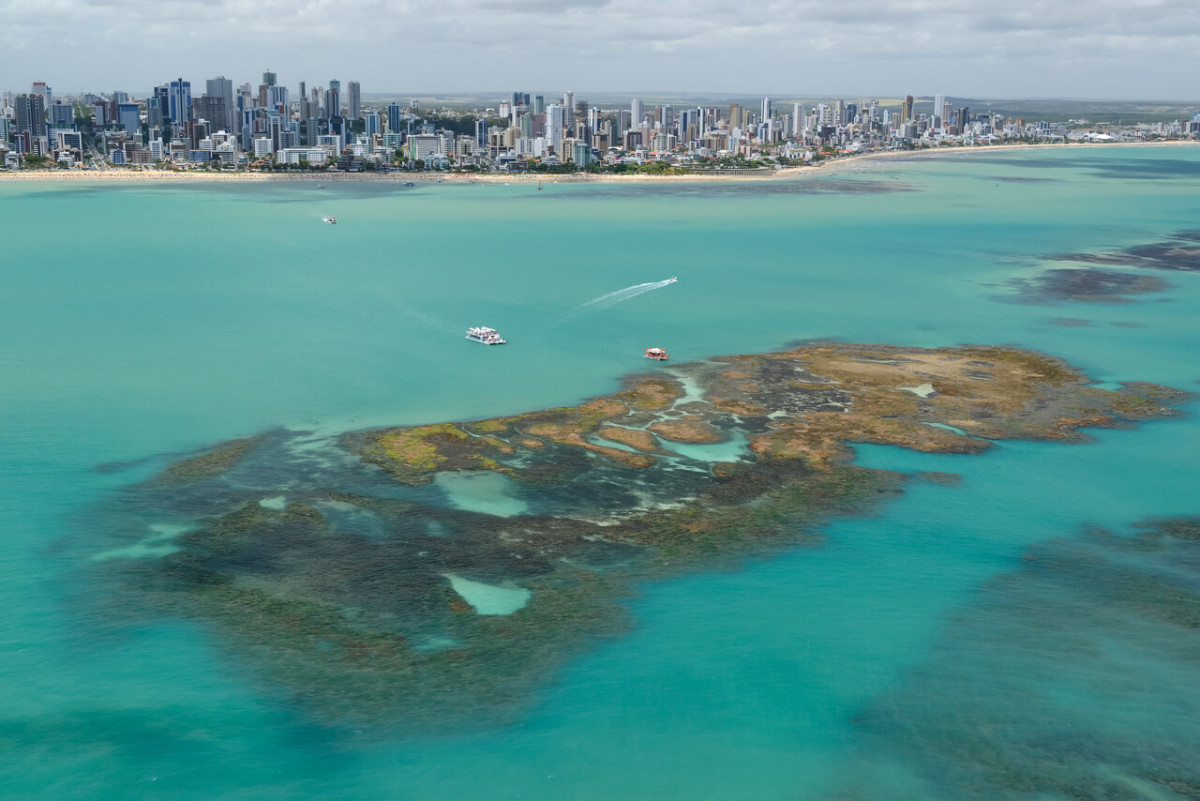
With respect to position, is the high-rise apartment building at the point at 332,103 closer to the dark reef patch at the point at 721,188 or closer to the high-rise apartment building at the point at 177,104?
the high-rise apartment building at the point at 177,104

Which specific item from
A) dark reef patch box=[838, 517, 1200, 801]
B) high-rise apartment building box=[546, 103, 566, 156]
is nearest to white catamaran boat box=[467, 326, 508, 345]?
dark reef patch box=[838, 517, 1200, 801]

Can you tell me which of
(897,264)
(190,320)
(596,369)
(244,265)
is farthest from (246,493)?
(897,264)

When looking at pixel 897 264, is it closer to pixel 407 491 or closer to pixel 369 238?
pixel 369 238

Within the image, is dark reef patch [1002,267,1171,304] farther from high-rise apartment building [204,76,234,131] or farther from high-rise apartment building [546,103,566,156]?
high-rise apartment building [204,76,234,131]


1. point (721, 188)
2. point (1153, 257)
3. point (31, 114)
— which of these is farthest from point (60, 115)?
point (1153, 257)

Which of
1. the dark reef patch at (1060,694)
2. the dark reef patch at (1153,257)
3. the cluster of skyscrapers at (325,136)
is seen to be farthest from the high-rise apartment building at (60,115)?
the dark reef patch at (1060,694)
